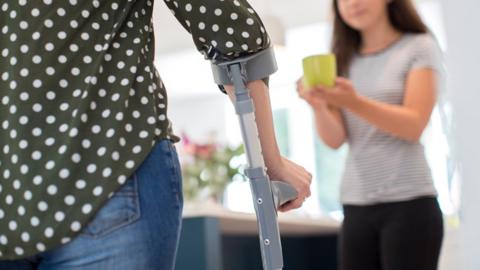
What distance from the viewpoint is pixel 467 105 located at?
1232mm

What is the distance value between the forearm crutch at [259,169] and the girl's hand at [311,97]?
2.38ft

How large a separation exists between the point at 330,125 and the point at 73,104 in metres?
1.00

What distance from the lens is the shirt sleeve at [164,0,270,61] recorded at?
71cm

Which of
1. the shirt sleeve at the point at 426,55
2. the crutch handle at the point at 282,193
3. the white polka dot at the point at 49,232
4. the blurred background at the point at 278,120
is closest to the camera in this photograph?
the white polka dot at the point at 49,232

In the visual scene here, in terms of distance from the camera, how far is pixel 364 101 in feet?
4.72

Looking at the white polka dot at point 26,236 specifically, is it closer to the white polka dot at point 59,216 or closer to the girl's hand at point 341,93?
the white polka dot at point 59,216

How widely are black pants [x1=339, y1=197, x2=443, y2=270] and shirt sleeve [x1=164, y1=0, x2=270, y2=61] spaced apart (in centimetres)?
81

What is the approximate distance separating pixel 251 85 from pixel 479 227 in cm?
67

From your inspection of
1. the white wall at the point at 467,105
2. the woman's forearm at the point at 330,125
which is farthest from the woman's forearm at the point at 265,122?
the woman's forearm at the point at 330,125

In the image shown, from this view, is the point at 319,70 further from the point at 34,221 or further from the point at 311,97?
the point at 34,221

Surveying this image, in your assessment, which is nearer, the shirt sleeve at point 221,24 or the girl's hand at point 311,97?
the shirt sleeve at point 221,24

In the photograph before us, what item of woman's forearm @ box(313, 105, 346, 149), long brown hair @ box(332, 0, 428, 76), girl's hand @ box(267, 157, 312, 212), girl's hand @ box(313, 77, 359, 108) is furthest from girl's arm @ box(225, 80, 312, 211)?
long brown hair @ box(332, 0, 428, 76)

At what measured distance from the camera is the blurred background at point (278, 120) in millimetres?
2807

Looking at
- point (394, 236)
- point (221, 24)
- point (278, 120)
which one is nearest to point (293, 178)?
point (221, 24)
